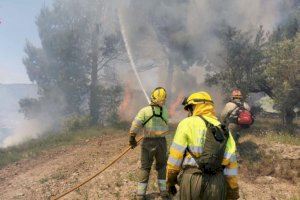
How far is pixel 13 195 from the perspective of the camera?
401 inches

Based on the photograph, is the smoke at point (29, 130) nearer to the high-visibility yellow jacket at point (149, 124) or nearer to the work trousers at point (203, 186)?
the high-visibility yellow jacket at point (149, 124)

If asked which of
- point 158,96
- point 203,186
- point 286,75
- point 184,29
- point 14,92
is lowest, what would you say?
point 203,186

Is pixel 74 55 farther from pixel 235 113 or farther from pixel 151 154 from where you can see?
pixel 151 154

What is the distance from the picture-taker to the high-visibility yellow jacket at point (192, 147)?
4398mm

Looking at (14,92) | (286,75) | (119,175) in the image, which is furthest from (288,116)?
(14,92)

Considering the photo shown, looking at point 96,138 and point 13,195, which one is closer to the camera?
point 13,195

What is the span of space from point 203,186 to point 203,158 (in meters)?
0.35

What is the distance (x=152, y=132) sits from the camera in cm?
790

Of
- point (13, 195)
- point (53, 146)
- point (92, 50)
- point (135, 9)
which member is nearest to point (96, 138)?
point (53, 146)

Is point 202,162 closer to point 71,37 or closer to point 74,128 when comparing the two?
point 74,128

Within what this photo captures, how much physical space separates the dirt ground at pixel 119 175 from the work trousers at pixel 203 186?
4094 mm

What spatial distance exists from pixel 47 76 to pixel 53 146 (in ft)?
48.3

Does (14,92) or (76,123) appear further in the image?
(14,92)

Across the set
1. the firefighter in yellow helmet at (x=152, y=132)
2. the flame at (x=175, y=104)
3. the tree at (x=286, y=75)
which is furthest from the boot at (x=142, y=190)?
the flame at (x=175, y=104)
